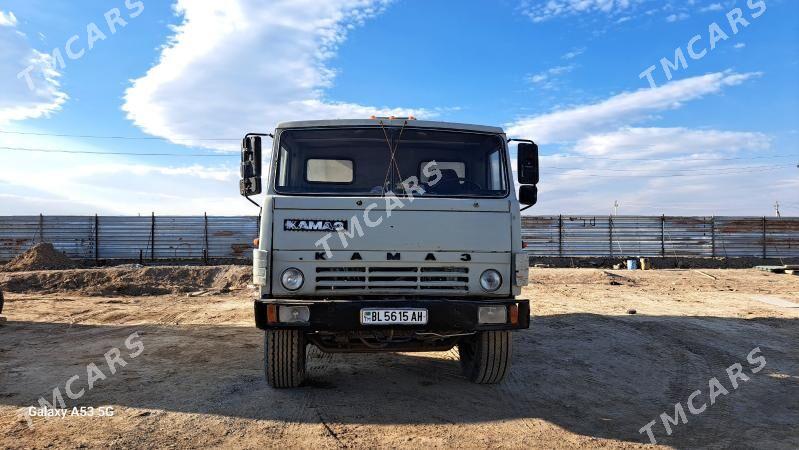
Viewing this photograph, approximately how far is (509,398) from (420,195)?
213cm

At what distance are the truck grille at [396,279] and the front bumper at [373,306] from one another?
14cm

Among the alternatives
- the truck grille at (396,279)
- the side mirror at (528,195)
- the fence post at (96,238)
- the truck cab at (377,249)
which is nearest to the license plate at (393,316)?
the truck cab at (377,249)

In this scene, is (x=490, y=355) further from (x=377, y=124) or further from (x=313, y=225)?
(x=377, y=124)

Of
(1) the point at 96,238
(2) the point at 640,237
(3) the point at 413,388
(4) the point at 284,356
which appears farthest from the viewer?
(2) the point at 640,237

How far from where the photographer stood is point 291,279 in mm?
4449

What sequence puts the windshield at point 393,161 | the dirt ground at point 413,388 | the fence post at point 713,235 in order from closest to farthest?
the dirt ground at point 413,388 < the windshield at point 393,161 < the fence post at point 713,235

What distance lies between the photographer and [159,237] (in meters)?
21.5

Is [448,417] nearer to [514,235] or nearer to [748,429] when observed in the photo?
[514,235]

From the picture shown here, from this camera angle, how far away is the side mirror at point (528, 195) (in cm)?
521

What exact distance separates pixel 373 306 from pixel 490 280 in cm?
108

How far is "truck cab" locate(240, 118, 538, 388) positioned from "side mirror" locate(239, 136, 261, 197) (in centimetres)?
1

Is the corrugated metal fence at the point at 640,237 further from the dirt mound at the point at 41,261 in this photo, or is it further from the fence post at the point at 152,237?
the dirt mound at the point at 41,261

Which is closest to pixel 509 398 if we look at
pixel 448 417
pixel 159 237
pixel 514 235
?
pixel 448 417

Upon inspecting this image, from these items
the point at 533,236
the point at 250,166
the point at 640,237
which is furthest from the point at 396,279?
the point at 640,237
